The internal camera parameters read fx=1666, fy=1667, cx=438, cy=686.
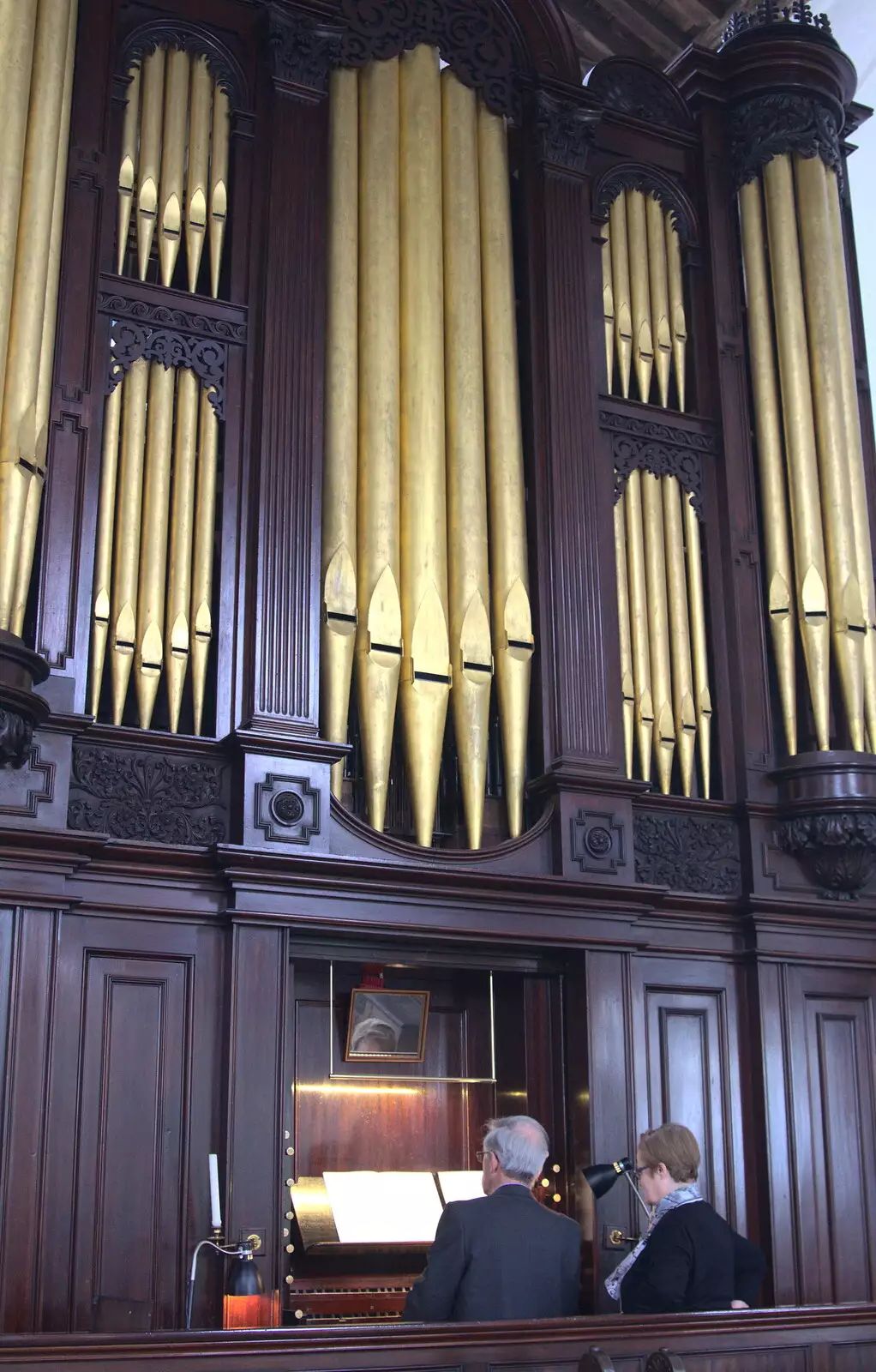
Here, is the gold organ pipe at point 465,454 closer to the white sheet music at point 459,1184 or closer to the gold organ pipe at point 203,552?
the gold organ pipe at point 203,552

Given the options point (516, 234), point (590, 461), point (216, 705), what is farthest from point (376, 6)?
point (216, 705)

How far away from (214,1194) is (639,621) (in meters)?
3.78

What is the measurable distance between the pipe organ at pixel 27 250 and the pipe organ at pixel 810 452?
4.08m

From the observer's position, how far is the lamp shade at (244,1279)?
253 inches

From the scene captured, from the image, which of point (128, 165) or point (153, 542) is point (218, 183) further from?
point (153, 542)

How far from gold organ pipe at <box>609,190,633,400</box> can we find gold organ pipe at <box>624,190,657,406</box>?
0.03m

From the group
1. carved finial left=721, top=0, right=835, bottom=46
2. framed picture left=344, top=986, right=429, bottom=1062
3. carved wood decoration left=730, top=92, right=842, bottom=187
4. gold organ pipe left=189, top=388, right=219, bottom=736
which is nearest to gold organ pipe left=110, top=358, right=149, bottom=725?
gold organ pipe left=189, top=388, right=219, bottom=736

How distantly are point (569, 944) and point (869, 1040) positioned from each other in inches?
76.4

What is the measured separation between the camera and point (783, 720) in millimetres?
8977

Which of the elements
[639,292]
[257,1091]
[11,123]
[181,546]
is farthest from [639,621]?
[11,123]

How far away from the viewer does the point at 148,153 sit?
819 cm

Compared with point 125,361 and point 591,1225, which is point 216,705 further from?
point 591,1225

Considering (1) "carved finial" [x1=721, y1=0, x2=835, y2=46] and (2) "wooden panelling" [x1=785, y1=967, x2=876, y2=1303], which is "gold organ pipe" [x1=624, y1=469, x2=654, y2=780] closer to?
(2) "wooden panelling" [x1=785, y1=967, x2=876, y2=1303]

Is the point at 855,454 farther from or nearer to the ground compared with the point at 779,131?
nearer to the ground
